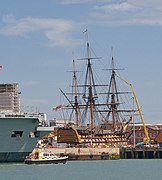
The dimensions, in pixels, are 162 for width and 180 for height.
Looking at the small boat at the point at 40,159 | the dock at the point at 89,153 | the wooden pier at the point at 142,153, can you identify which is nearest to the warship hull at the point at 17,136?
the small boat at the point at 40,159

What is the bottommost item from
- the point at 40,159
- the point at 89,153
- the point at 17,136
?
the point at 40,159

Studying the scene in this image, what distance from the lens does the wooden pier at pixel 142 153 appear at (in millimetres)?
99125

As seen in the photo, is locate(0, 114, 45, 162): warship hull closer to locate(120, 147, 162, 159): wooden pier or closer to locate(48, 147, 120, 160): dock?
locate(48, 147, 120, 160): dock

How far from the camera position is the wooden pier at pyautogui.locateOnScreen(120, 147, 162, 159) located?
325 ft

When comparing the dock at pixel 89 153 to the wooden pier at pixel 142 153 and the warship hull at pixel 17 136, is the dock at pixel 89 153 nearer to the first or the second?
→ the wooden pier at pixel 142 153

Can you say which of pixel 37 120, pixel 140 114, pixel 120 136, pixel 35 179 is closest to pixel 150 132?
pixel 140 114

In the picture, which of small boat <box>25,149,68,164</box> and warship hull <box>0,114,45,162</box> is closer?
small boat <box>25,149,68,164</box>

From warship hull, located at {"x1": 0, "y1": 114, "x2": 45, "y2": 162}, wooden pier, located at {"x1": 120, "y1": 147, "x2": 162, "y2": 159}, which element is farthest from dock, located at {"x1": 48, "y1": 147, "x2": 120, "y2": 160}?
warship hull, located at {"x1": 0, "y1": 114, "x2": 45, "y2": 162}

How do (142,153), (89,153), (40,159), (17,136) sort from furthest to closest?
(142,153)
(89,153)
(17,136)
(40,159)

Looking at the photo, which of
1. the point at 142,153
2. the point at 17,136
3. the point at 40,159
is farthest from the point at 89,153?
the point at 40,159

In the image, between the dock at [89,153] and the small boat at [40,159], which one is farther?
the dock at [89,153]

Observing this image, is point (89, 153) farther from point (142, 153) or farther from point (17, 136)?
point (17, 136)

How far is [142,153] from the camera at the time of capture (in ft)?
328

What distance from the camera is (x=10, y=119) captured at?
68062 mm
